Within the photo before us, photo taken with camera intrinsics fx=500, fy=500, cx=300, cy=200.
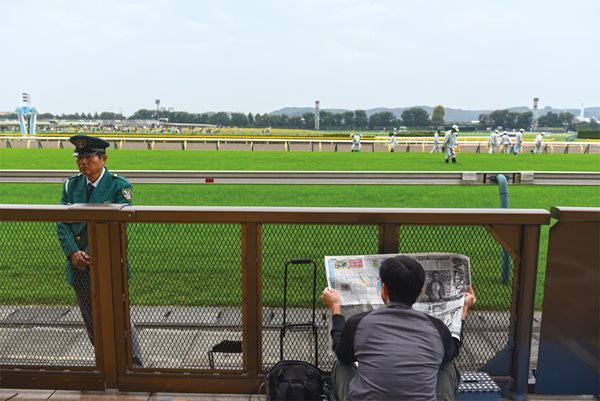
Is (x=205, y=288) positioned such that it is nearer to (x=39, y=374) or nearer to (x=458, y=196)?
(x=39, y=374)

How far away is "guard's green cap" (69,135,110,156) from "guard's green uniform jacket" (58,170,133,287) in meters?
0.18

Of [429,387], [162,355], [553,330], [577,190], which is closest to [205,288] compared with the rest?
[162,355]

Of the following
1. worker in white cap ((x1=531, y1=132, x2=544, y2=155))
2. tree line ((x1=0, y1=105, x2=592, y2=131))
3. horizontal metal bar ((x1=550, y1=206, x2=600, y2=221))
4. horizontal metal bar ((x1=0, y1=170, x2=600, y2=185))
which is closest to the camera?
horizontal metal bar ((x1=550, y1=206, x2=600, y2=221))

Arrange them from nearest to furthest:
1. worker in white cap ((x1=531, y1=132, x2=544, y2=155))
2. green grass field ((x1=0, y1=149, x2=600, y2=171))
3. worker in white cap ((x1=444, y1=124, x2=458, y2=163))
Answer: green grass field ((x1=0, y1=149, x2=600, y2=171)) < worker in white cap ((x1=444, y1=124, x2=458, y2=163)) < worker in white cap ((x1=531, y1=132, x2=544, y2=155))

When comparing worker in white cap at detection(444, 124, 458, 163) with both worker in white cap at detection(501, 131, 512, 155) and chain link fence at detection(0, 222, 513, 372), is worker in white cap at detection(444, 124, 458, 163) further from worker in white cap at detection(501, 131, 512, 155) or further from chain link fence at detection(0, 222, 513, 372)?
chain link fence at detection(0, 222, 513, 372)

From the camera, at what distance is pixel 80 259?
338cm

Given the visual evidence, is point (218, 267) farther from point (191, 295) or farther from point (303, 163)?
point (303, 163)

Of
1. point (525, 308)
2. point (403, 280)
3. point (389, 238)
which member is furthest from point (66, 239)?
point (525, 308)

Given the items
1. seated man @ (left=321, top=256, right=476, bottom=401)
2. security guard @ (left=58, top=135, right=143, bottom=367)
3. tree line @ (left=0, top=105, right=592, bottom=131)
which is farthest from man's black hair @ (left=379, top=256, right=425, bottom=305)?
tree line @ (left=0, top=105, right=592, bottom=131)

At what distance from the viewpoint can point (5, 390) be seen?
358 cm

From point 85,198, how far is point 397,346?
8.34ft

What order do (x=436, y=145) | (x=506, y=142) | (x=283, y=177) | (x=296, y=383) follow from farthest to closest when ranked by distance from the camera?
(x=436, y=145), (x=506, y=142), (x=283, y=177), (x=296, y=383)

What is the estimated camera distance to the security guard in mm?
3414

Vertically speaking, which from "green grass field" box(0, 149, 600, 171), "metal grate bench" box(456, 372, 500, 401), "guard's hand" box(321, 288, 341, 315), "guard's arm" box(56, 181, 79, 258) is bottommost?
"green grass field" box(0, 149, 600, 171)
